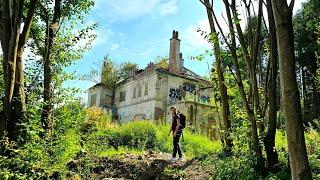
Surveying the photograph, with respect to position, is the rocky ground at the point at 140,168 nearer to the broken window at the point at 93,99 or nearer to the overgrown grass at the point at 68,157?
the overgrown grass at the point at 68,157

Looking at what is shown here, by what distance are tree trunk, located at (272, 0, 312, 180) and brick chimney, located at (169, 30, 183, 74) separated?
30233 millimetres

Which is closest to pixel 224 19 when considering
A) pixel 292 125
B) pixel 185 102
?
pixel 292 125

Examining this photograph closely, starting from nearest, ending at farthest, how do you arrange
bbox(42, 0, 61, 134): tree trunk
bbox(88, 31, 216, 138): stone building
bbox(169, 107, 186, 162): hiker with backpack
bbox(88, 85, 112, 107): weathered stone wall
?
bbox(42, 0, 61, 134): tree trunk < bbox(169, 107, 186, 162): hiker with backpack < bbox(88, 31, 216, 138): stone building < bbox(88, 85, 112, 107): weathered stone wall

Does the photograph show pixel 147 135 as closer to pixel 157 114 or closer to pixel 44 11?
pixel 44 11

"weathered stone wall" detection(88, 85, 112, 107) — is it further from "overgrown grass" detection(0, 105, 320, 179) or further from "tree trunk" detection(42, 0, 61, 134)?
"tree trunk" detection(42, 0, 61, 134)

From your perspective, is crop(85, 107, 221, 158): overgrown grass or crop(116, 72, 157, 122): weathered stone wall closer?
crop(85, 107, 221, 158): overgrown grass

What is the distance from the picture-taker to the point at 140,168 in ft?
39.7

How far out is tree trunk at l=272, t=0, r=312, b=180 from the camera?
297 centimetres

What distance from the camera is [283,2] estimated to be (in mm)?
3281

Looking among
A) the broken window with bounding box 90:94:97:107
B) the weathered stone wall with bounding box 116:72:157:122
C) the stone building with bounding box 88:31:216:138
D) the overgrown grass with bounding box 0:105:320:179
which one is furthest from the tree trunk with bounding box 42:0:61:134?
the broken window with bounding box 90:94:97:107

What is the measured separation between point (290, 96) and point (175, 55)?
3168 centimetres

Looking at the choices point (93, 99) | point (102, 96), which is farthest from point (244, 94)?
point (93, 99)

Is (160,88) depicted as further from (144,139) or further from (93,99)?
(144,139)

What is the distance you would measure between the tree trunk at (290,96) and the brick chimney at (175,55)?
99.2 feet
